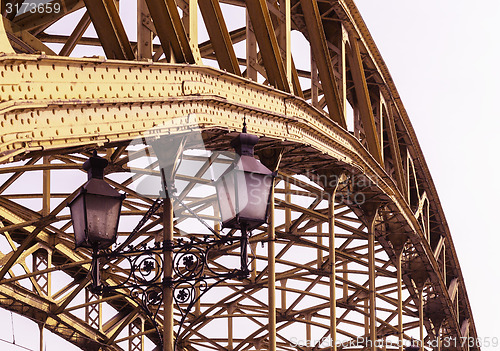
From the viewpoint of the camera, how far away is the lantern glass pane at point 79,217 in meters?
10.9

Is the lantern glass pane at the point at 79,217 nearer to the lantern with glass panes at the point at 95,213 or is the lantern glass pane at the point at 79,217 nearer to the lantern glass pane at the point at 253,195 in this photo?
the lantern with glass panes at the point at 95,213

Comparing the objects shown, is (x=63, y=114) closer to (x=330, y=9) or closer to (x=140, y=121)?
(x=140, y=121)

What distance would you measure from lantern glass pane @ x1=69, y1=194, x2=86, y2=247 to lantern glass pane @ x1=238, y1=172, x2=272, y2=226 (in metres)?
1.60

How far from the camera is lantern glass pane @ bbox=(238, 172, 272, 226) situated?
1071 cm

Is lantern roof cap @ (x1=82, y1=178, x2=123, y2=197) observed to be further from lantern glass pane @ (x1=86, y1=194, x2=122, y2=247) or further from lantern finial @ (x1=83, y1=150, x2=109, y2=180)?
lantern finial @ (x1=83, y1=150, x2=109, y2=180)

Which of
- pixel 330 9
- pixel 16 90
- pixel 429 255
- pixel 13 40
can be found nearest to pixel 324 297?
pixel 429 255

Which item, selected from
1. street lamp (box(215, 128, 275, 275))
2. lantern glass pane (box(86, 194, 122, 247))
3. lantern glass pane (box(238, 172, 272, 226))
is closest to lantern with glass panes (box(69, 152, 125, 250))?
lantern glass pane (box(86, 194, 122, 247))

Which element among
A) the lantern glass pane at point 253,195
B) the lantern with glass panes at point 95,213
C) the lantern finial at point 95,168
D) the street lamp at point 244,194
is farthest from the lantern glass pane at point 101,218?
the lantern glass pane at point 253,195

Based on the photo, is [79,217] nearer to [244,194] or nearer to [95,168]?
[95,168]

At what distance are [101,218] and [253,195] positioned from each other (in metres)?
1.57

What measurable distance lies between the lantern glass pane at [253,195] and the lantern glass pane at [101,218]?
135cm

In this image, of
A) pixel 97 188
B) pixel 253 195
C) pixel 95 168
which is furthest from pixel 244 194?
pixel 95 168

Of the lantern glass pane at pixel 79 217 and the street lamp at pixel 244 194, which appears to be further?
the lantern glass pane at pixel 79 217

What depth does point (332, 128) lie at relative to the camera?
2150cm
